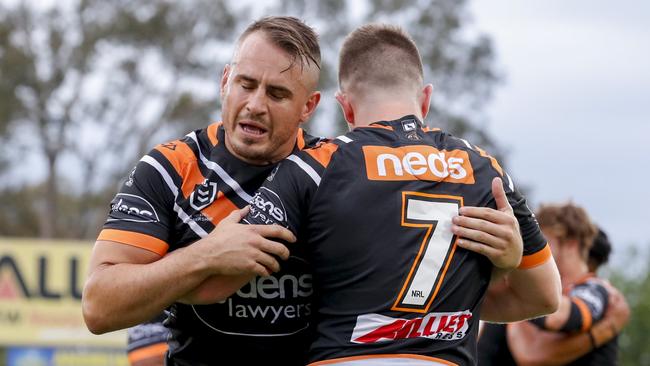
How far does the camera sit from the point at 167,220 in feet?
11.7

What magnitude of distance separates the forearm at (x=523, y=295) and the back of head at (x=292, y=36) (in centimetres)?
112

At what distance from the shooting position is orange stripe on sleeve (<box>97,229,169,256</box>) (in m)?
3.42

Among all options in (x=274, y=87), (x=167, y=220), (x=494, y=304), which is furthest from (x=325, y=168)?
(x=494, y=304)

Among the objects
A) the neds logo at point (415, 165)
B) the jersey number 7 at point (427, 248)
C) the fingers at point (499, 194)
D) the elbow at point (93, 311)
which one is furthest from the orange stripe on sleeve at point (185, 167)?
the fingers at point (499, 194)

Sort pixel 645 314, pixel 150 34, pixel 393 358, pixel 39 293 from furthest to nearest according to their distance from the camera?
pixel 150 34, pixel 39 293, pixel 645 314, pixel 393 358

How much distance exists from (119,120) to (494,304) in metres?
25.4

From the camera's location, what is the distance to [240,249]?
330cm

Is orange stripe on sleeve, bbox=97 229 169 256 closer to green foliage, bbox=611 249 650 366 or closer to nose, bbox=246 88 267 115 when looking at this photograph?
nose, bbox=246 88 267 115

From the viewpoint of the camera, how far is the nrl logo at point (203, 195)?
11.9ft

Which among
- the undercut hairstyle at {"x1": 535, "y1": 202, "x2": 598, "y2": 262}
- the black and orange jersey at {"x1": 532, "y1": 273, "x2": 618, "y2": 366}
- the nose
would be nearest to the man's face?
the nose

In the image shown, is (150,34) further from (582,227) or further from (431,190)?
(431,190)

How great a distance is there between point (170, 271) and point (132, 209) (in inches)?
12.3

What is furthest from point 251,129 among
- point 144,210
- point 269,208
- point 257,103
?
point 144,210

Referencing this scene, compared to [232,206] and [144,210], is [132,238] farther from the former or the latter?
[232,206]
